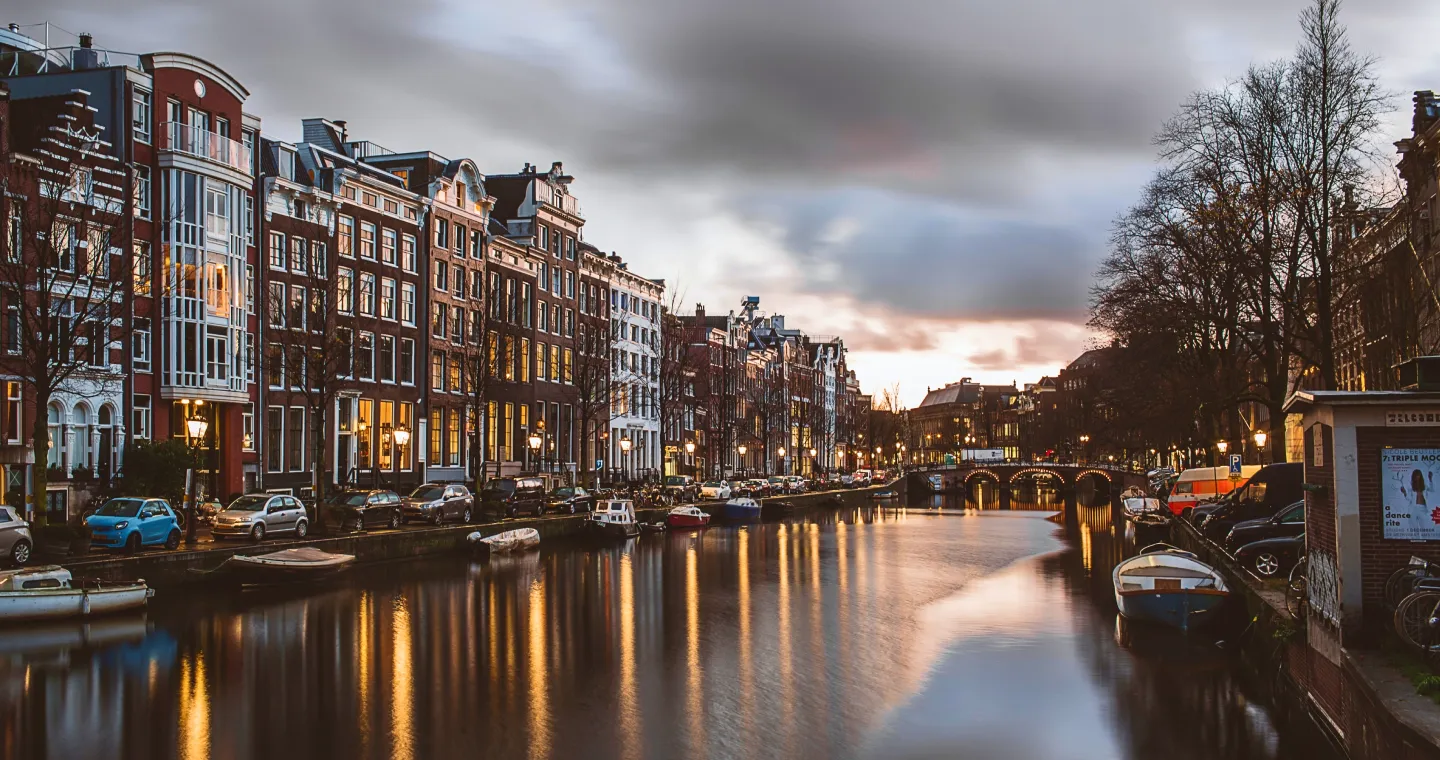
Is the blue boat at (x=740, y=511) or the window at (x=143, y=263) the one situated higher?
the window at (x=143, y=263)

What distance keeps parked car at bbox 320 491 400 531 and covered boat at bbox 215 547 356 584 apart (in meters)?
8.07

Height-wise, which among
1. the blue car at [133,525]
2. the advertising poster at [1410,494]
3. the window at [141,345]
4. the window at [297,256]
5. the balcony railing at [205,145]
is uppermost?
the balcony railing at [205,145]

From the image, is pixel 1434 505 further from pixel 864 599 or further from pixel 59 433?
pixel 59 433

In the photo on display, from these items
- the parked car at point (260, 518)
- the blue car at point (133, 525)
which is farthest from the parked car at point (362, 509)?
the blue car at point (133, 525)

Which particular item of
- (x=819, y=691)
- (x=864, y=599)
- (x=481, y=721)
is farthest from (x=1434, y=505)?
(x=864, y=599)

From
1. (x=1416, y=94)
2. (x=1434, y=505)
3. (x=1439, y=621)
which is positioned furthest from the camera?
(x=1416, y=94)

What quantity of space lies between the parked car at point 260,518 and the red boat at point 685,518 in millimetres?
30788

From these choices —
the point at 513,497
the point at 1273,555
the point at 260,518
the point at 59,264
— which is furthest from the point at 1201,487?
the point at 59,264

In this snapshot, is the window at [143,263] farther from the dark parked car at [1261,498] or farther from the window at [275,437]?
the dark parked car at [1261,498]

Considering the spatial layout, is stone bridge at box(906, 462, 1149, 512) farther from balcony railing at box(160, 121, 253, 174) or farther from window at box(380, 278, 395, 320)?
balcony railing at box(160, 121, 253, 174)

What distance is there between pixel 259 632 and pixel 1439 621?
25.5 meters

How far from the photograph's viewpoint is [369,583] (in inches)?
1660

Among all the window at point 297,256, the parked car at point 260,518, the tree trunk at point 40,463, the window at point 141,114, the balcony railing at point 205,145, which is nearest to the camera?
the tree trunk at point 40,463

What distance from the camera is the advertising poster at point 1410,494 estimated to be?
2044 cm
